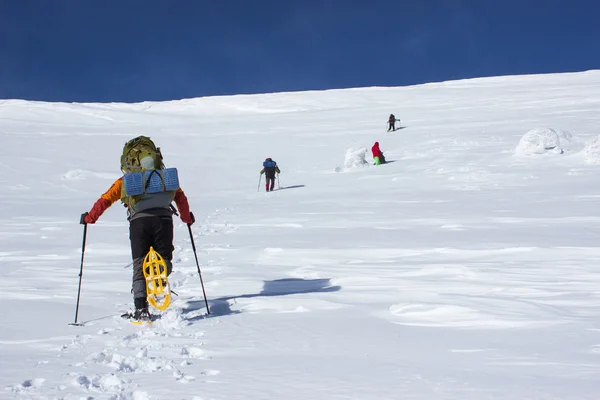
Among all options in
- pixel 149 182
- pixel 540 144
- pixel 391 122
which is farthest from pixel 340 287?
pixel 391 122

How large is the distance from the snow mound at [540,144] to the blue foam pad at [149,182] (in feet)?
53.8

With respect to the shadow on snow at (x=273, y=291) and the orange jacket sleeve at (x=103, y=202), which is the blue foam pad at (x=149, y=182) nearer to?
the orange jacket sleeve at (x=103, y=202)

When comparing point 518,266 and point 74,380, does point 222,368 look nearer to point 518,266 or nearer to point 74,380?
point 74,380

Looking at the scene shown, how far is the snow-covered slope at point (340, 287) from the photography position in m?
2.89

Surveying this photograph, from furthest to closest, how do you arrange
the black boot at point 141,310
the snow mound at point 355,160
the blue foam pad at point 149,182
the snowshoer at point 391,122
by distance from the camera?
the snowshoer at point 391,122 < the snow mound at point 355,160 < the blue foam pad at point 149,182 < the black boot at point 141,310

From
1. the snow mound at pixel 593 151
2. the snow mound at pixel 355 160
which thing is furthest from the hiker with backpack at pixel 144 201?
the snow mound at pixel 355 160

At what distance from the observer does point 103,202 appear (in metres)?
4.73

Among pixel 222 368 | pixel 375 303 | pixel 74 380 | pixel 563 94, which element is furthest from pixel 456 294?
pixel 563 94

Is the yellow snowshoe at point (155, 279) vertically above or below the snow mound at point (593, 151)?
below

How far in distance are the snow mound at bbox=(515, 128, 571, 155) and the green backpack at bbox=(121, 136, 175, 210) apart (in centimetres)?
1641

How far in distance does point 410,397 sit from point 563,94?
40690 millimetres

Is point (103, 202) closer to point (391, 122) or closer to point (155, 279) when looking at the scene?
point (155, 279)

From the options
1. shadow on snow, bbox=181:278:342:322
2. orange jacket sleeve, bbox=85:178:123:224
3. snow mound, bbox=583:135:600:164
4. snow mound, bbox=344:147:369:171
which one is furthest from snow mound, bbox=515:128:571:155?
orange jacket sleeve, bbox=85:178:123:224

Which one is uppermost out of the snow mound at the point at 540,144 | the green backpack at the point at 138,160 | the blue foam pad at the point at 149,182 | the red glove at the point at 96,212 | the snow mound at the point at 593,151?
the snow mound at the point at 540,144
